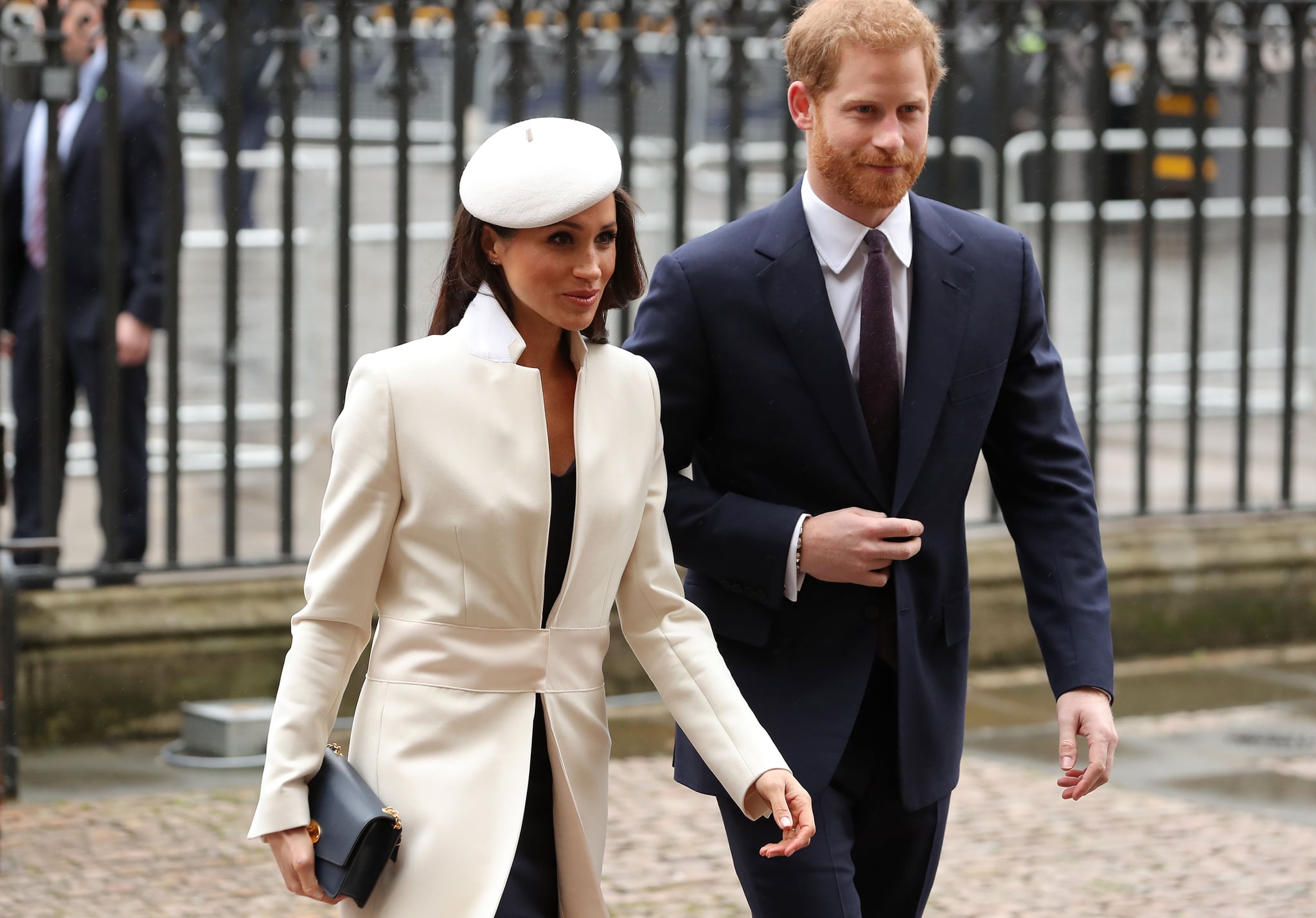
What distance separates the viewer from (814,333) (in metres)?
3.43

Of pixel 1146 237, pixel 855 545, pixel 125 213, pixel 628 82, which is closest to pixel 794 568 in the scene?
pixel 855 545

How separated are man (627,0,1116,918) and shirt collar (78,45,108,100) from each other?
4.13 metres

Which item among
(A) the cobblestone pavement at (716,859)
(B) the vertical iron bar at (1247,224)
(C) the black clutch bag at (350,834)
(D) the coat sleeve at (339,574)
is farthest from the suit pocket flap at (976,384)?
(B) the vertical iron bar at (1247,224)

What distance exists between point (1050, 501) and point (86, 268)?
449 cm

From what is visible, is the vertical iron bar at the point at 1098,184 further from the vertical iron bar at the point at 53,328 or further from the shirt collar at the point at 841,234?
the shirt collar at the point at 841,234

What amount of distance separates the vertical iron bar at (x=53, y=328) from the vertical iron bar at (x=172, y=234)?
1.07 feet

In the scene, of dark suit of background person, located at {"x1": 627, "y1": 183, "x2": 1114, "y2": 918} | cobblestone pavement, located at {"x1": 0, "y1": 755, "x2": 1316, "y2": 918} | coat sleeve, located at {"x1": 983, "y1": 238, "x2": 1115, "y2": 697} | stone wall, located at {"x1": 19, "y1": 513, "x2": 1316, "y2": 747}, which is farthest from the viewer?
stone wall, located at {"x1": 19, "y1": 513, "x2": 1316, "y2": 747}

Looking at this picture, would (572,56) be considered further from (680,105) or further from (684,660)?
(684,660)

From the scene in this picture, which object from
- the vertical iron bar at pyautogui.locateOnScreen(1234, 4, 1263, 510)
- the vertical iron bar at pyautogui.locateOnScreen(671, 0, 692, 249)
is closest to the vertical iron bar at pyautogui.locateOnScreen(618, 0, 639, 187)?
the vertical iron bar at pyautogui.locateOnScreen(671, 0, 692, 249)

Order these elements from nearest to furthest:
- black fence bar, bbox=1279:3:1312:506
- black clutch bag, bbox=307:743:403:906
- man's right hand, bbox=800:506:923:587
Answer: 1. black clutch bag, bbox=307:743:403:906
2. man's right hand, bbox=800:506:923:587
3. black fence bar, bbox=1279:3:1312:506

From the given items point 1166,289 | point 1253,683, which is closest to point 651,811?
point 1253,683

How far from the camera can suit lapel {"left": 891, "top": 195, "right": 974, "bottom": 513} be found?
341cm

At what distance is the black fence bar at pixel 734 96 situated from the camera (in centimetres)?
750

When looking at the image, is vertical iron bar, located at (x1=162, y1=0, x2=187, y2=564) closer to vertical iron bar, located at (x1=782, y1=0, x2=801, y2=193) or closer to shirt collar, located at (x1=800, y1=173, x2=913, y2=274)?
vertical iron bar, located at (x1=782, y1=0, x2=801, y2=193)
